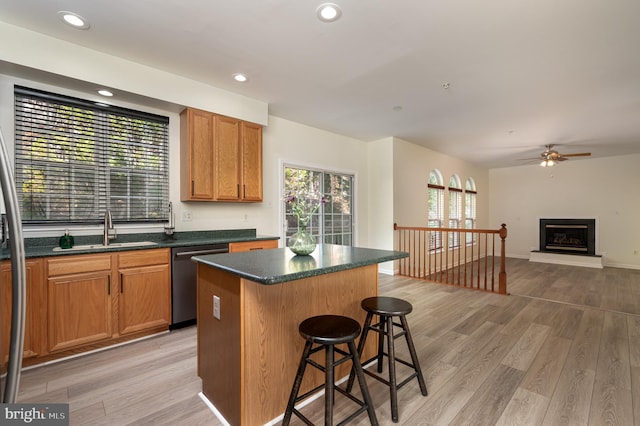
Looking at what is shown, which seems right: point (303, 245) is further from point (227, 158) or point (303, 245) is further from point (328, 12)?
point (227, 158)

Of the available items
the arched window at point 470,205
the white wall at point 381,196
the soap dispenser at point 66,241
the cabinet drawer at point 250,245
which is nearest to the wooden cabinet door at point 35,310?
the soap dispenser at point 66,241

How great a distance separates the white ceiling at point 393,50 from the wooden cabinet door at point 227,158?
0.45 m

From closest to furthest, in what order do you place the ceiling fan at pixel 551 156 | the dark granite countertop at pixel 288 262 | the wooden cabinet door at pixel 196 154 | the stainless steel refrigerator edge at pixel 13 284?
the stainless steel refrigerator edge at pixel 13 284
the dark granite countertop at pixel 288 262
the wooden cabinet door at pixel 196 154
the ceiling fan at pixel 551 156

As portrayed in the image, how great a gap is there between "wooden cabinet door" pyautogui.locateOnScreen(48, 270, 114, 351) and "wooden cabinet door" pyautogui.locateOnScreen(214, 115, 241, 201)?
1439 mm

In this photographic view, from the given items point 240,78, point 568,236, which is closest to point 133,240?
point 240,78

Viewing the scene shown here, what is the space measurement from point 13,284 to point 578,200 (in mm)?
9796

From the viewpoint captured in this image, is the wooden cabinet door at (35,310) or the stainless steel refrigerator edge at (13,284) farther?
the wooden cabinet door at (35,310)

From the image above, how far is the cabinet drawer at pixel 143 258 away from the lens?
271 centimetres

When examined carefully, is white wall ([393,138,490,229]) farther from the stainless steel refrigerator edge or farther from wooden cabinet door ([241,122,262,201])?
the stainless steel refrigerator edge

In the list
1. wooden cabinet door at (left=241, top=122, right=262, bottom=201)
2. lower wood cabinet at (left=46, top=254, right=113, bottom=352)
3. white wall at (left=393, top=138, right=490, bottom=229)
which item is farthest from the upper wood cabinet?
white wall at (left=393, top=138, right=490, bottom=229)

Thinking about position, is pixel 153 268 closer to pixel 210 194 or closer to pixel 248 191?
pixel 210 194

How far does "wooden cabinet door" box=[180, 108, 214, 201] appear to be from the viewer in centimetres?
327

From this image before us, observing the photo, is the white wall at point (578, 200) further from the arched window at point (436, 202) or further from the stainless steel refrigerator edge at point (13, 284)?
the stainless steel refrigerator edge at point (13, 284)

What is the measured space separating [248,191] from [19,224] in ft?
10.3
